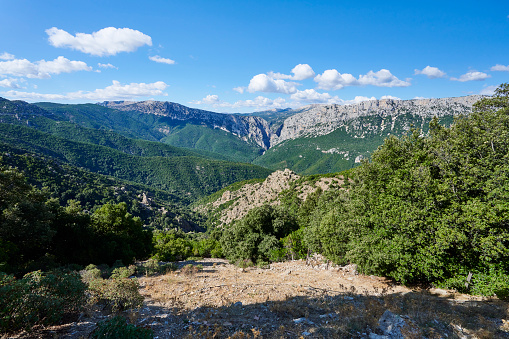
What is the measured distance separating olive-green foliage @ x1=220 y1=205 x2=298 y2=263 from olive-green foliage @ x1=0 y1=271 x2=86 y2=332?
26.1m

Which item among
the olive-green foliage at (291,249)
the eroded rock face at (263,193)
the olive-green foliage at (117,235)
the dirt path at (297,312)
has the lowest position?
the eroded rock face at (263,193)

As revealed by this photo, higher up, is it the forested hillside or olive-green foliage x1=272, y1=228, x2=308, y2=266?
the forested hillside

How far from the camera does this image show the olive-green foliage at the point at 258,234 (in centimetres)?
3447

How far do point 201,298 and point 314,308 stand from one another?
7.07 m

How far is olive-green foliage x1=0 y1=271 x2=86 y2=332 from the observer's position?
7.89m

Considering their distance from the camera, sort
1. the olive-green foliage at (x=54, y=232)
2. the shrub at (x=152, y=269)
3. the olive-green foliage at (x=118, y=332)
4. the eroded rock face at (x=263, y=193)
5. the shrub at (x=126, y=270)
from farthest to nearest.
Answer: the eroded rock face at (x=263, y=193) < the shrub at (x=152, y=269) < the olive-green foliage at (x=54, y=232) < the shrub at (x=126, y=270) < the olive-green foliage at (x=118, y=332)

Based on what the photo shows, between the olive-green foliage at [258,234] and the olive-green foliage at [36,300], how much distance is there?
85.6 feet

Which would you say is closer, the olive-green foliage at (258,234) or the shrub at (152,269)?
the shrub at (152,269)

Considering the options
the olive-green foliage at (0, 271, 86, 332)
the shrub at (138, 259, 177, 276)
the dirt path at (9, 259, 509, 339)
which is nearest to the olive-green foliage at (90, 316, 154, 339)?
the dirt path at (9, 259, 509, 339)

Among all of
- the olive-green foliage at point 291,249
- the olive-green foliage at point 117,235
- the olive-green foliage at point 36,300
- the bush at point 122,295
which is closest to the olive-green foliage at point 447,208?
the bush at point 122,295

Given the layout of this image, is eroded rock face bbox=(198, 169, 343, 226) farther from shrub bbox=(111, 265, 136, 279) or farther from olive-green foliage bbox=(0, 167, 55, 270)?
olive-green foliage bbox=(0, 167, 55, 270)

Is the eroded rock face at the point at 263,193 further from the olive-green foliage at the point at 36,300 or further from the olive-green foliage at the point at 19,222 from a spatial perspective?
the olive-green foliage at the point at 36,300

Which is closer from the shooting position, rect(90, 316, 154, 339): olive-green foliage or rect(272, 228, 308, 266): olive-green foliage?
rect(90, 316, 154, 339): olive-green foliage

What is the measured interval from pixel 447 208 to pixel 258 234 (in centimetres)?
2579
